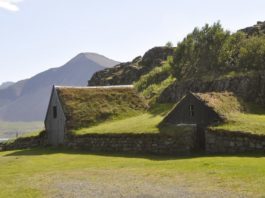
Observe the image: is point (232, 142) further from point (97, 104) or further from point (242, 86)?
point (97, 104)

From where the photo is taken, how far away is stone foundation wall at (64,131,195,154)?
122 feet

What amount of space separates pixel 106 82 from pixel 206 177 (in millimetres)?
79469

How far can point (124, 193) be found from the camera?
22.2 metres

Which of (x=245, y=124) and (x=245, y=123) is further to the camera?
(x=245, y=123)

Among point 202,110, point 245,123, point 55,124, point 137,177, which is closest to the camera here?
point 137,177

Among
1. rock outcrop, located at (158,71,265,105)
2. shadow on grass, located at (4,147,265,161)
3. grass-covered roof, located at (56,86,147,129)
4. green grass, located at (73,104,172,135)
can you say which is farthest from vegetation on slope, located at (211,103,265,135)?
grass-covered roof, located at (56,86,147,129)

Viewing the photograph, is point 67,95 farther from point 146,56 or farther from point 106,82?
point 146,56

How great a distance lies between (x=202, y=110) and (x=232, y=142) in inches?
203

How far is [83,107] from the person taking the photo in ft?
167

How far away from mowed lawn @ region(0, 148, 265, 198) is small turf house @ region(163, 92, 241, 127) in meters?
4.26

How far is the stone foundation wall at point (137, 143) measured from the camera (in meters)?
37.2

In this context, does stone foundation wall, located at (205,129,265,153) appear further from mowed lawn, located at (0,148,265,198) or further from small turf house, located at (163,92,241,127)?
small turf house, located at (163,92,241,127)

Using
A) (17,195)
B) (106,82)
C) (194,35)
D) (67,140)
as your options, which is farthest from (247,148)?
(106,82)

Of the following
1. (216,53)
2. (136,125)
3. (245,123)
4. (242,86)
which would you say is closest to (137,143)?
(136,125)
